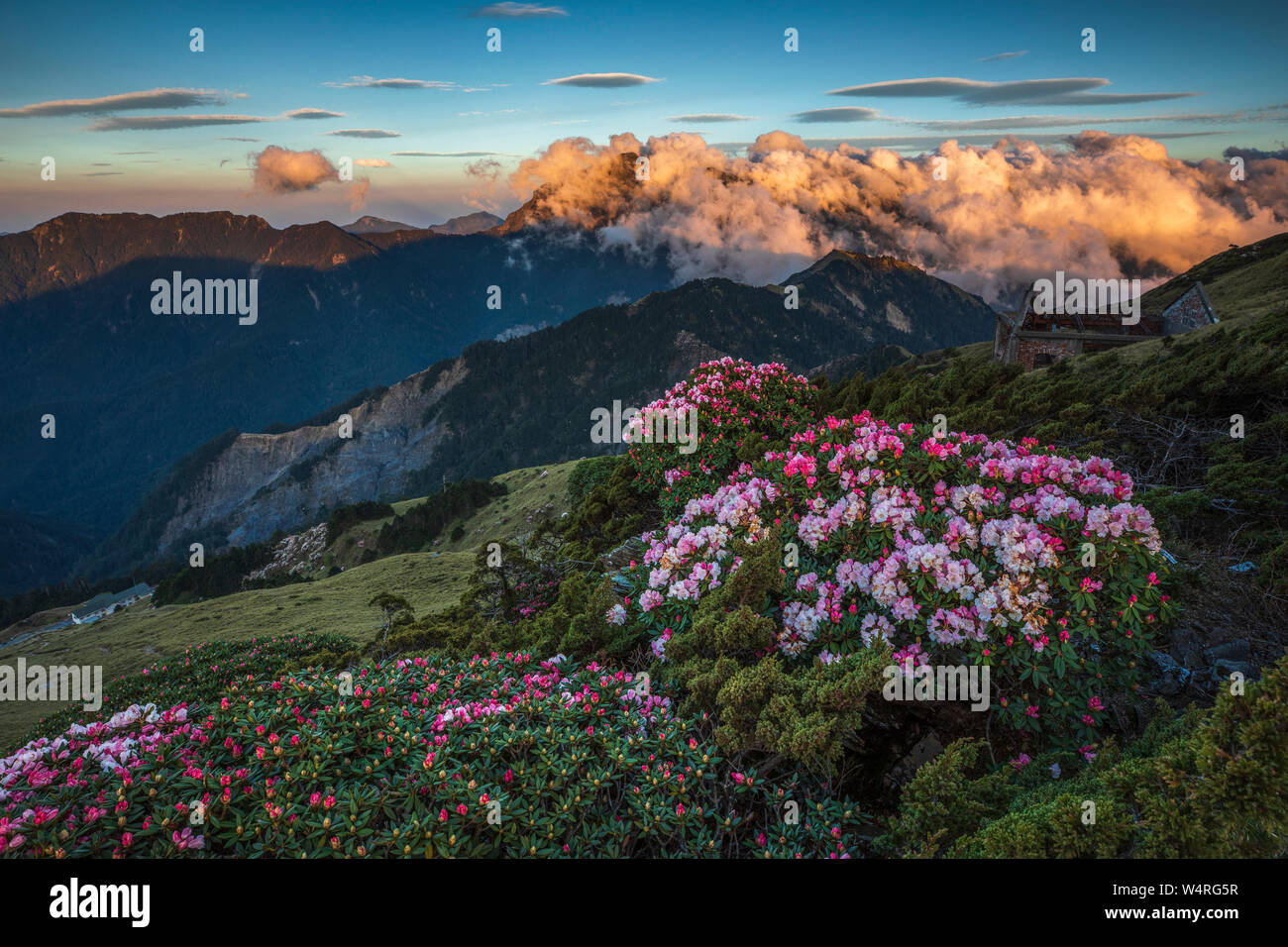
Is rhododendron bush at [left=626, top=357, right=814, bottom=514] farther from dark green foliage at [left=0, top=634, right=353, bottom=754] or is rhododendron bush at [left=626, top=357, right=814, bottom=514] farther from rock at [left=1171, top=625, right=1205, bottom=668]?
dark green foliage at [left=0, top=634, right=353, bottom=754]

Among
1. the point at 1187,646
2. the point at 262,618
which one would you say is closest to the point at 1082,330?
the point at 1187,646

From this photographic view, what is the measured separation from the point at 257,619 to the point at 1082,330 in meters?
34.3

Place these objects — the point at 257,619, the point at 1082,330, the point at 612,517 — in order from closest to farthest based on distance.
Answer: the point at 612,517
the point at 257,619
the point at 1082,330

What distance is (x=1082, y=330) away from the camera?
88.9 ft

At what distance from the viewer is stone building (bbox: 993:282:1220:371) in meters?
26.6

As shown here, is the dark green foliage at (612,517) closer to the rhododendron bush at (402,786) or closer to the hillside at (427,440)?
the rhododendron bush at (402,786)

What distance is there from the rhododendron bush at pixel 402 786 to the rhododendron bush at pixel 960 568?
1.34 m

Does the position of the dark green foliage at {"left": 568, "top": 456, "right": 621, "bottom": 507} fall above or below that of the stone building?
below

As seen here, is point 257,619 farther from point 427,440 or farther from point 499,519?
point 427,440

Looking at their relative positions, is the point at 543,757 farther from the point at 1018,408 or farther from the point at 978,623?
the point at 1018,408

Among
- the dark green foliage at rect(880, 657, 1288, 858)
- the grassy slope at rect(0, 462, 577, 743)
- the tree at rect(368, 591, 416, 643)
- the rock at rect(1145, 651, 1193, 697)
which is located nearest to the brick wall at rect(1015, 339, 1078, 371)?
the rock at rect(1145, 651, 1193, 697)

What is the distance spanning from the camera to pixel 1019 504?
553 centimetres

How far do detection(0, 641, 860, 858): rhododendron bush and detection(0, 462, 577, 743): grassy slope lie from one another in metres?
13.3
